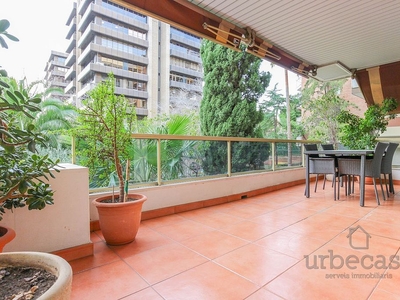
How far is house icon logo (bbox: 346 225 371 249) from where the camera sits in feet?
6.78

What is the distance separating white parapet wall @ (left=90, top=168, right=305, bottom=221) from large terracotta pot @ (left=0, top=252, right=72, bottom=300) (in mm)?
1585

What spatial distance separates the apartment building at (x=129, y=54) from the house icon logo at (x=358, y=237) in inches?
854

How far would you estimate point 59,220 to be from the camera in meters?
1.87

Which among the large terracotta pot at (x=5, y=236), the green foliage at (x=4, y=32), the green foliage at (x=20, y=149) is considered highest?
the green foliage at (x=4, y=32)

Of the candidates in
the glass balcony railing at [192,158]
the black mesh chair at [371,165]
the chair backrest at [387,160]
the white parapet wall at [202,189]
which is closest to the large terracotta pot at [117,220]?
the white parapet wall at [202,189]

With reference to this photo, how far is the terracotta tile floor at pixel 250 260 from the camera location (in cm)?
143

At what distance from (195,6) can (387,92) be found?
4.43m

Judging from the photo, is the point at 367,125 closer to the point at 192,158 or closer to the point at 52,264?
the point at 192,158

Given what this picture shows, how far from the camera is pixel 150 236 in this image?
2.35 m

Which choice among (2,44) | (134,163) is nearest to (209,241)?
(134,163)

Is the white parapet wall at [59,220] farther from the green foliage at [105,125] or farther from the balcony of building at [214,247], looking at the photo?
the green foliage at [105,125]

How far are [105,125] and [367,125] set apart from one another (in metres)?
4.93

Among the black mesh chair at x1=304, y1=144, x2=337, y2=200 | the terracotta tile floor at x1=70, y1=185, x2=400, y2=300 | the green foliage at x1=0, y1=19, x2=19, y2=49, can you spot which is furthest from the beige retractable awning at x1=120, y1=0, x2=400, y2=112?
the terracotta tile floor at x1=70, y1=185, x2=400, y2=300

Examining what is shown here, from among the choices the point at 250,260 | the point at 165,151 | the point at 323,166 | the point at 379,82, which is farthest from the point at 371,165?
the point at 165,151
